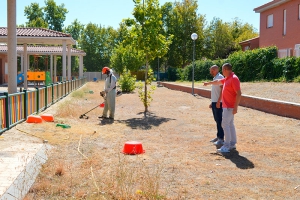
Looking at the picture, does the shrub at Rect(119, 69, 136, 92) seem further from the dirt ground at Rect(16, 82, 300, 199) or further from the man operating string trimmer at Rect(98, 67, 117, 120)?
the dirt ground at Rect(16, 82, 300, 199)

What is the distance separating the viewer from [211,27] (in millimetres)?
62562

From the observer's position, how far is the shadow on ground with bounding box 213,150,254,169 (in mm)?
7087

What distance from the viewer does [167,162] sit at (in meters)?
7.37

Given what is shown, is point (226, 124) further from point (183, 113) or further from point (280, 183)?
point (183, 113)

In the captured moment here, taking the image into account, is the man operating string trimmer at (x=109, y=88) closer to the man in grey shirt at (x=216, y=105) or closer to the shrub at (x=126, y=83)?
the man in grey shirt at (x=216, y=105)

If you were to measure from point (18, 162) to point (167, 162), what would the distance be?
250 cm

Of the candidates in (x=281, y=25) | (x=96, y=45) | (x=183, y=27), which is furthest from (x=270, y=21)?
(x=96, y=45)

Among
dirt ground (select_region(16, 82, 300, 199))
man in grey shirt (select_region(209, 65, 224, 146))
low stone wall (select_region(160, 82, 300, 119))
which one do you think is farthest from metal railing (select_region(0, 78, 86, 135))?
low stone wall (select_region(160, 82, 300, 119))

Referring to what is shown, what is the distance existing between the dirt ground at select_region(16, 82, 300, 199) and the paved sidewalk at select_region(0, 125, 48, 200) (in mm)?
156

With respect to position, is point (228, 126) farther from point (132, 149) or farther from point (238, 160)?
point (132, 149)

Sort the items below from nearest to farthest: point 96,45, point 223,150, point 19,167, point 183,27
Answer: point 19,167 → point 223,150 → point 183,27 → point 96,45

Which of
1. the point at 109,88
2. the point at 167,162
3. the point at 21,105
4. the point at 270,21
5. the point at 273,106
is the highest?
the point at 270,21

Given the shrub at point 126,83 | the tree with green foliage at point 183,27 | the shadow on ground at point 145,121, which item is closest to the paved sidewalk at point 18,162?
the shadow on ground at point 145,121

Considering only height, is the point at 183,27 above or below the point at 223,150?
above
